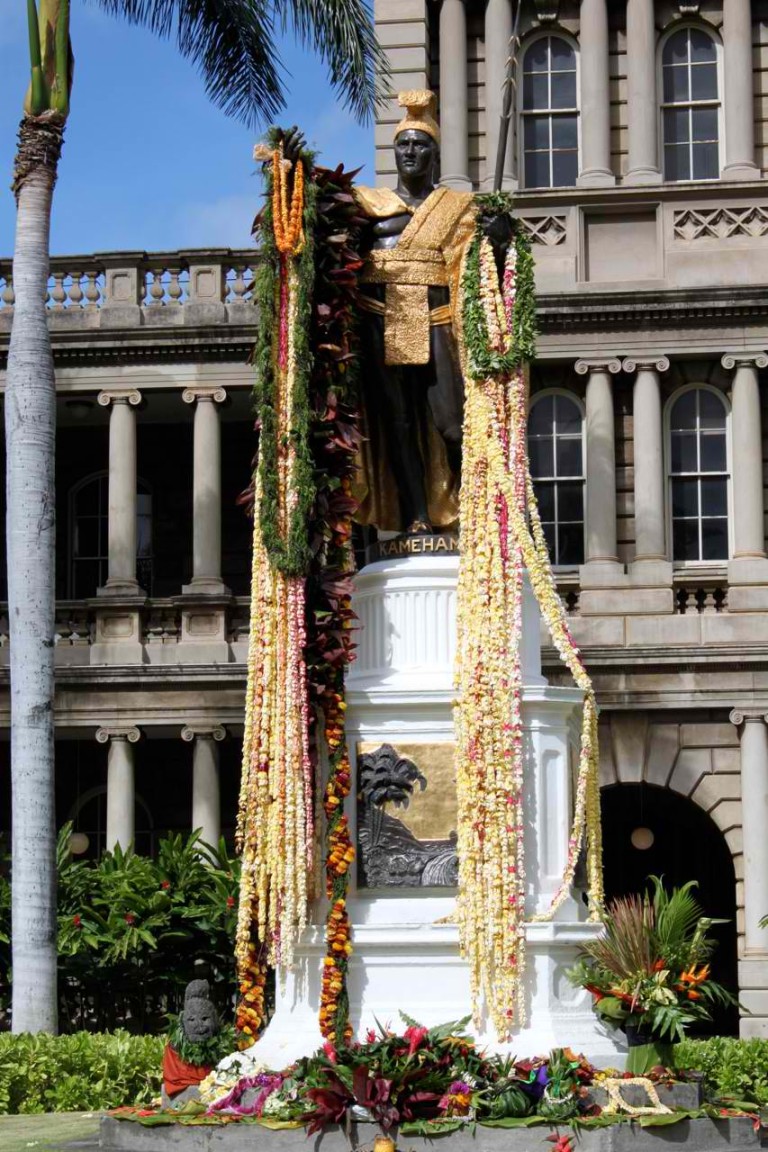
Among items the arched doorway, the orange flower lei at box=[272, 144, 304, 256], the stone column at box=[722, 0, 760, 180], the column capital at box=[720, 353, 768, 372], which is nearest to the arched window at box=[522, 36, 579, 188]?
the stone column at box=[722, 0, 760, 180]

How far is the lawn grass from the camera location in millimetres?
12117

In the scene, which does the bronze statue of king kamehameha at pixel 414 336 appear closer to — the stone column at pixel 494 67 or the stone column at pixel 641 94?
the stone column at pixel 641 94

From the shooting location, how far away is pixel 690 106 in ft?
103

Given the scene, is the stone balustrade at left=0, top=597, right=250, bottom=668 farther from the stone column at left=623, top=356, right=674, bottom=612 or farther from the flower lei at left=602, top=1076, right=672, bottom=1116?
the flower lei at left=602, top=1076, right=672, bottom=1116

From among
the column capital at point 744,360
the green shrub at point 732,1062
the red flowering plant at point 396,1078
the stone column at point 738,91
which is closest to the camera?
the red flowering plant at point 396,1078

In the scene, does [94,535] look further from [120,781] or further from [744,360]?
[744,360]

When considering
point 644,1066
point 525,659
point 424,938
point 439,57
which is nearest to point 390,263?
point 525,659

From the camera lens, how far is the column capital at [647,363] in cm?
2994

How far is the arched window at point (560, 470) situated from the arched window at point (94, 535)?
246 inches

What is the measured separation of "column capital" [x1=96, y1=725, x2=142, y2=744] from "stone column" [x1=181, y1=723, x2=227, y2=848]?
64cm

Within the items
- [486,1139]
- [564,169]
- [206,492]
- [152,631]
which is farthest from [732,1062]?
[564,169]

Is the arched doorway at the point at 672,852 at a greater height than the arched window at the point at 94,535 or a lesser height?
lesser

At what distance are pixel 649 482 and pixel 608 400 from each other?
1263mm

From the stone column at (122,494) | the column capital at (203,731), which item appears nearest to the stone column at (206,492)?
the stone column at (122,494)
